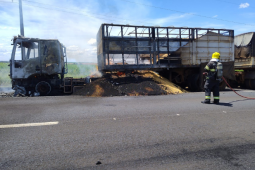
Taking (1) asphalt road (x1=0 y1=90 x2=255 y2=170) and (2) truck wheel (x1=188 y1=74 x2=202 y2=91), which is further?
(2) truck wheel (x1=188 y1=74 x2=202 y2=91)

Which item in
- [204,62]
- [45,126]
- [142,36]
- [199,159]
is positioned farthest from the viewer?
[204,62]

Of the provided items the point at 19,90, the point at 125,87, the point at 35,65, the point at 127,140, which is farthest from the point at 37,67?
the point at 127,140

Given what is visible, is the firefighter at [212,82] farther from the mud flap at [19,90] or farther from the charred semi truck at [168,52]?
the mud flap at [19,90]

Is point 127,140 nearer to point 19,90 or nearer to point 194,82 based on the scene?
point 19,90

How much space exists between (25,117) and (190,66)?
981 cm

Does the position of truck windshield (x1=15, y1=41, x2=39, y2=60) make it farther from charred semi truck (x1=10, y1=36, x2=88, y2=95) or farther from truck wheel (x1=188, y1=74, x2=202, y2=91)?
truck wheel (x1=188, y1=74, x2=202, y2=91)

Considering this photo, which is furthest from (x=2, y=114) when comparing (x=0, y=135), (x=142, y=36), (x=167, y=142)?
(x=142, y=36)

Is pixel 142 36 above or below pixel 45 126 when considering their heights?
above

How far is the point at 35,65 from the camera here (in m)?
10.3

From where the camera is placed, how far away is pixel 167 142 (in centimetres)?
366

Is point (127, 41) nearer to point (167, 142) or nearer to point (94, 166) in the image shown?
point (167, 142)

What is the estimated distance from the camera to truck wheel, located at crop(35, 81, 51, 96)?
10523 mm

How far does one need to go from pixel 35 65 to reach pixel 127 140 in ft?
27.3

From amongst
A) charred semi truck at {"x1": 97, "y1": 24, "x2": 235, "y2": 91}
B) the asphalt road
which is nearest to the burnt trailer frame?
charred semi truck at {"x1": 97, "y1": 24, "x2": 235, "y2": 91}
